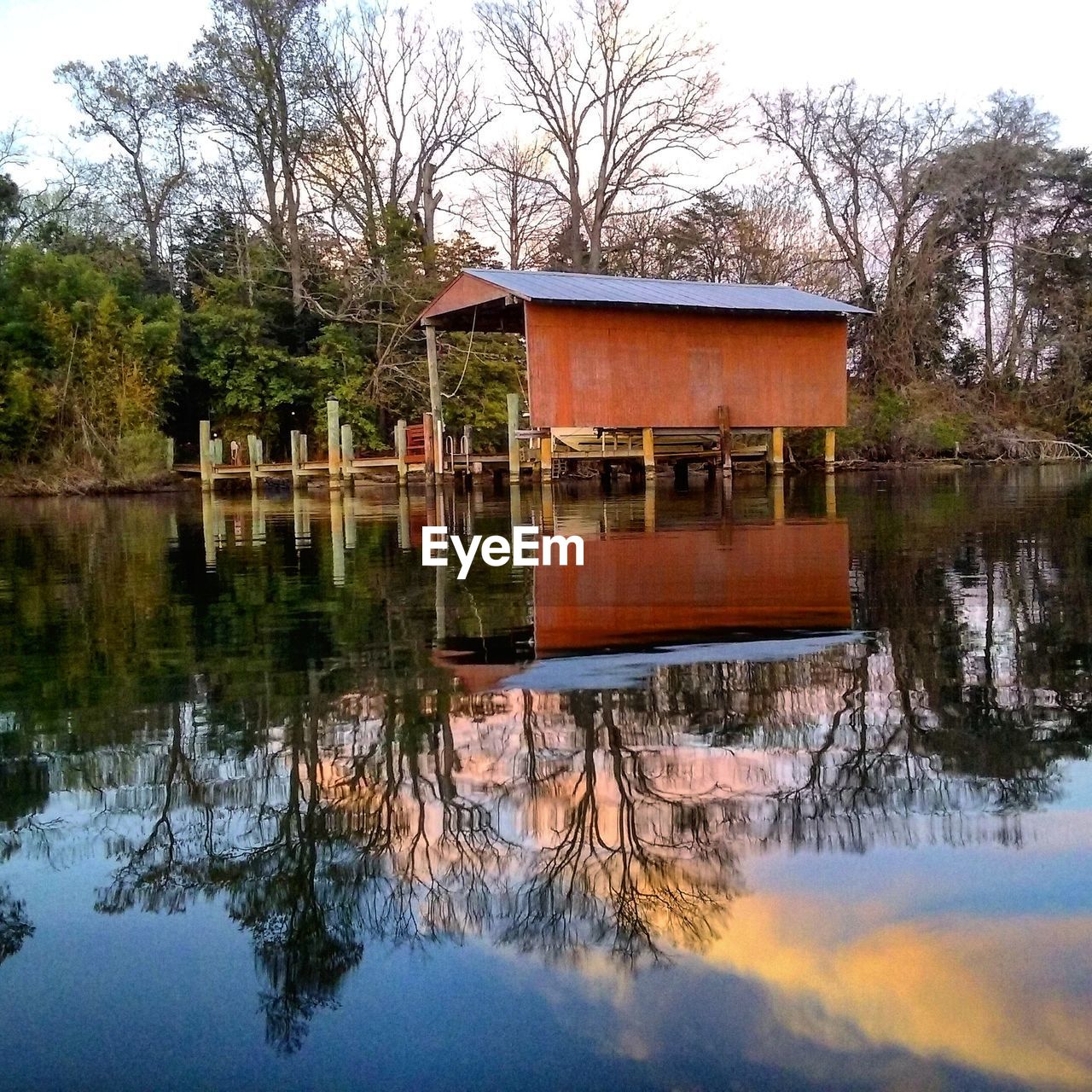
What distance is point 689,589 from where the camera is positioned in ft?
26.3

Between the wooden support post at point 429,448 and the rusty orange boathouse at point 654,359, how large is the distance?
1.22ft

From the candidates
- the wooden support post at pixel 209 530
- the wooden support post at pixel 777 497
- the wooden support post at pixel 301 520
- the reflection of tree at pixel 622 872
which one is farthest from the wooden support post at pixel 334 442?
the reflection of tree at pixel 622 872

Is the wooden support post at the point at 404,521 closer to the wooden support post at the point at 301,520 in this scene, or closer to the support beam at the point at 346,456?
the wooden support post at the point at 301,520

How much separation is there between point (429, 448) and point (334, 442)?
2219mm

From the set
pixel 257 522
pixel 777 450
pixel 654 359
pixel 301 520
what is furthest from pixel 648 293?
pixel 257 522

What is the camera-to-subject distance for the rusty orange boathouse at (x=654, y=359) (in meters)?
24.1

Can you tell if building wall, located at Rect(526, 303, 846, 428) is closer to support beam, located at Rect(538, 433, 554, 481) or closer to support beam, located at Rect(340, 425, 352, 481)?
support beam, located at Rect(538, 433, 554, 481)

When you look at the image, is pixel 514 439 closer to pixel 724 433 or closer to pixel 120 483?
pixel 724 433

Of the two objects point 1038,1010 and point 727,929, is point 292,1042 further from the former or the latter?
point 1038,1010

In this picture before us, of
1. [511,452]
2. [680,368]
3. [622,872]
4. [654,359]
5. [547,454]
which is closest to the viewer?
[622,872]

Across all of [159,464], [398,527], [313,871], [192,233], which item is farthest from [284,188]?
[313,871]

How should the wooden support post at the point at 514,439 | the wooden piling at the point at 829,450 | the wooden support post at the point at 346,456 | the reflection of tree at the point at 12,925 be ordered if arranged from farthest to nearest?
the wooden piling at the point at 829,450, the wooden support post at the point at 346,456, the wooden support post at the point at 514,439, the reflection of tree at the point at 12,925

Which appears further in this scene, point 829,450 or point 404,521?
point 829,450

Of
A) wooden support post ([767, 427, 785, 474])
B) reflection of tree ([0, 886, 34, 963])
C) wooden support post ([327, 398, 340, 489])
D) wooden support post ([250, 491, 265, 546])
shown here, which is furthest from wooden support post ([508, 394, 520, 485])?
reflection of tree ([0, 886, 34, 963])
